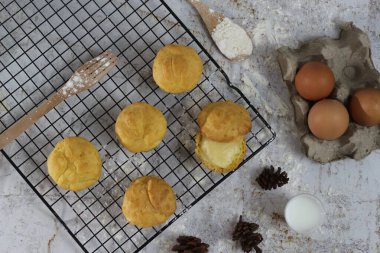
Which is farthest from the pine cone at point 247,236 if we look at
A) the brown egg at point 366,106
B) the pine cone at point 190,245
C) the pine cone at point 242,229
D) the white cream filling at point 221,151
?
the brown egg at point 366,106

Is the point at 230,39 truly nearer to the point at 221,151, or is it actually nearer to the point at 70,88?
the point at 221,151

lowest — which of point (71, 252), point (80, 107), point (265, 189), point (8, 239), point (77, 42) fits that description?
point (265, 189)

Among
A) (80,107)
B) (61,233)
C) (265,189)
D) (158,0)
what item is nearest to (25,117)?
(80,107)

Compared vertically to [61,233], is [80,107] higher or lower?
higher

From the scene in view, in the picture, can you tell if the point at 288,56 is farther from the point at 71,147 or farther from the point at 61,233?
the point at 61,233

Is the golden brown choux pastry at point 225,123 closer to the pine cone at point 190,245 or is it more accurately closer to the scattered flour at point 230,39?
the scattered flour at point 230,39

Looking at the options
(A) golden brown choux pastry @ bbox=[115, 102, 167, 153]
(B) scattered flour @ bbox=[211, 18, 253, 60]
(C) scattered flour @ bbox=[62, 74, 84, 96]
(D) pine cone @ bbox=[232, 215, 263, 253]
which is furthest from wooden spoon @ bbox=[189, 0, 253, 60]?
(D) pine cone @ bbox=[232, 215, 263, 253]

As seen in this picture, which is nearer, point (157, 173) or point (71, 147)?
point (71, 147)

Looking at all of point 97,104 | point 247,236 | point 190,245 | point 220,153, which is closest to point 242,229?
point 247,236
